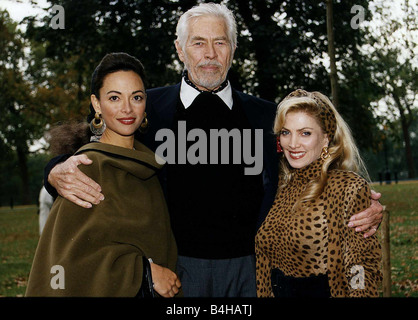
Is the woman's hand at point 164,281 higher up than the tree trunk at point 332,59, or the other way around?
the tree trunk at point 332,59

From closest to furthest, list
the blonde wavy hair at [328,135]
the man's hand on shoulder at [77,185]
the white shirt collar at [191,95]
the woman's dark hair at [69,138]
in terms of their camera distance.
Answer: the man's hand on shoulder at [77,185]
the blonde wavy hair at [328,135]
the woman's dark hair at [69,138]
the white shirt collar at [191,95]

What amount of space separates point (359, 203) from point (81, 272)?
1618 millimetres

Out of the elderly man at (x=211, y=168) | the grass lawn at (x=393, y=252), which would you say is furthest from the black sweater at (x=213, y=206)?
the grass lawn at (x=393, y=252)

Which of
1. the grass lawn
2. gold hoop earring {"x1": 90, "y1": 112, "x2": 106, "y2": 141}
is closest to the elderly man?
gold hoop earring {"x1": 90, "y1": 112, "x2": 106, "y2": 141}

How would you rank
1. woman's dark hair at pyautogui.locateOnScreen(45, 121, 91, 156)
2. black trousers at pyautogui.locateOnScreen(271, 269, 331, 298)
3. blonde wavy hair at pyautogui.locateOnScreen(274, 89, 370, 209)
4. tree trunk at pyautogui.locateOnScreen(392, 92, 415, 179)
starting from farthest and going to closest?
tree trunk at pyautogui.locateOnScreen(392, 92, 415, 179) → woman's dark hair at pyautogui.locateOnScreen(45, 121, 91, 156) → blonde wavy hair at pyautogui.locateOnScreen(274, 89, 370, 209) → black trousers at pyautogui.locateOnScreen(271, 269, 331, 298)

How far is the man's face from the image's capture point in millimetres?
3361

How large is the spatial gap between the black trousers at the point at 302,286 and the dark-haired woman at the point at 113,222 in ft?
2.31

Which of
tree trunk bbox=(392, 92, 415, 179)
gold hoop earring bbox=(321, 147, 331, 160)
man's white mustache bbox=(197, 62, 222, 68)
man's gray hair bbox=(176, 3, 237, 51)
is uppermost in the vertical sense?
tree trunk bbox=(392, 92, 415, 179)

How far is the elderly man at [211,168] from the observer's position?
320 centimetres

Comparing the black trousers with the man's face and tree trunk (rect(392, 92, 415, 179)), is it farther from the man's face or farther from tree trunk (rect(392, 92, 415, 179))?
tree trunk (rect(392, 92, 415, 179))

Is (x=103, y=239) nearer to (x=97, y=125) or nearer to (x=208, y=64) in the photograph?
(x=97, y=125)

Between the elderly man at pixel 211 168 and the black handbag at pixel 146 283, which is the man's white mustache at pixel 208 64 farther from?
the black handbag at pixel 146 283

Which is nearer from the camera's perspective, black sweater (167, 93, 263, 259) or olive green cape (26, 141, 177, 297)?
olive green cape (26, 141, 177, 297)
